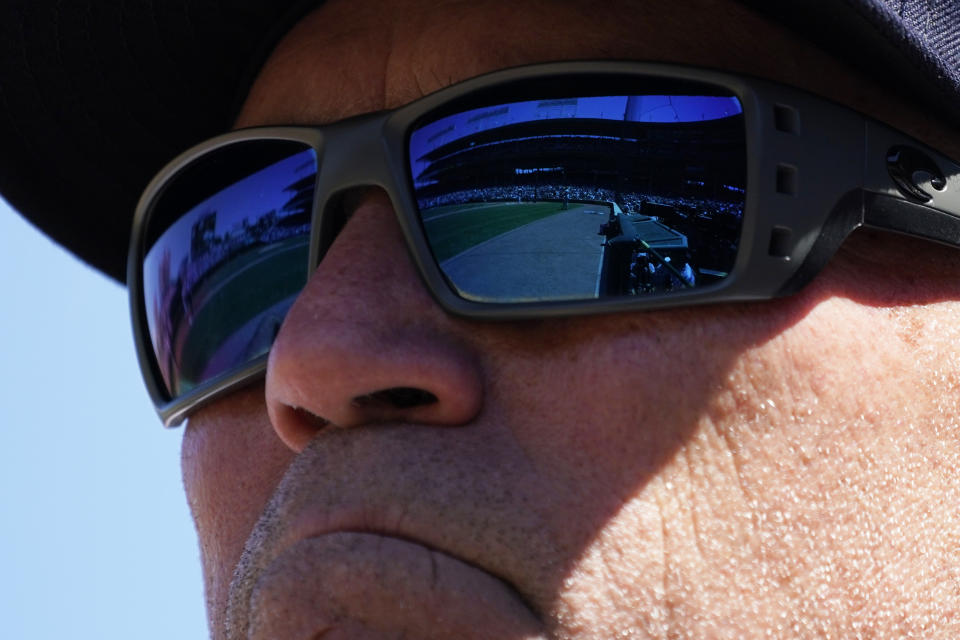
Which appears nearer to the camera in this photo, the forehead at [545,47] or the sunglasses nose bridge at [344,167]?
the forehead at [545,47]

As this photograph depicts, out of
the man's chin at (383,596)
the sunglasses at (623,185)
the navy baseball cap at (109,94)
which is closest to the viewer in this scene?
the man's chin at (383,596)

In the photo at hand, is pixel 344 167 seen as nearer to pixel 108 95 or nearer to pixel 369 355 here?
pixel 369 355

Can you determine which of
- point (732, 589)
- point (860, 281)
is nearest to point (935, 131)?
point (860, 281)

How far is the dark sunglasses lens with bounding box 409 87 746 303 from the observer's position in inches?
63.9

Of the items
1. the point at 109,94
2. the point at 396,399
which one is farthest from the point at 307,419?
the point at 109,94

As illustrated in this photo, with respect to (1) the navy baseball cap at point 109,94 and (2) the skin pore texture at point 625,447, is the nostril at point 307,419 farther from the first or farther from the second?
(1) the navy baseball cap at point 109,94

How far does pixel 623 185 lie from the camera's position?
1648 millimetres

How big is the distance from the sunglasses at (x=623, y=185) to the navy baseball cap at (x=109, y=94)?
1.97ft

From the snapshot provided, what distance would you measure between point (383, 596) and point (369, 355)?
14.6 inches

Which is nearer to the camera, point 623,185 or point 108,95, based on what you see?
point 623,185

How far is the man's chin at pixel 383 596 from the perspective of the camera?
1436 mm

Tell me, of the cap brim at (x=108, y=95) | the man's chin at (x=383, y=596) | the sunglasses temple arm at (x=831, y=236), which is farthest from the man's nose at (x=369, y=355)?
the cap brim at (x=108, y=95)

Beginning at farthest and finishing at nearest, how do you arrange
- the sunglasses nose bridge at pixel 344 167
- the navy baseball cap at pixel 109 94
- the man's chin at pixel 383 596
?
1. the navy baseball cap at pixel 109 94
2. the sunglasses nose bridge at pixel 344 167
3. the man's chin at pixel 383 596

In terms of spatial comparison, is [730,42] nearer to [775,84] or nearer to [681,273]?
[775,84]
